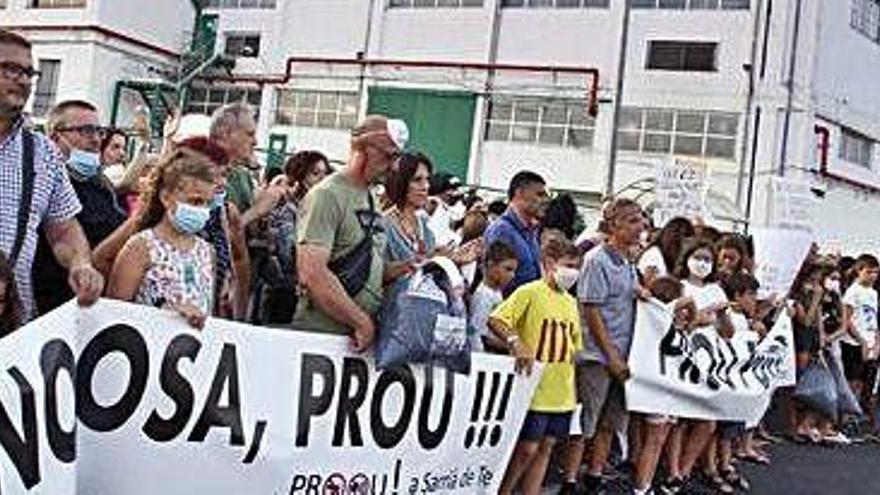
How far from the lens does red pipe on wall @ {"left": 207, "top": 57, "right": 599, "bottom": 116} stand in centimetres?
2923

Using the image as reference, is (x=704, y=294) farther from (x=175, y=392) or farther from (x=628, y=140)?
(x=628, y=140)

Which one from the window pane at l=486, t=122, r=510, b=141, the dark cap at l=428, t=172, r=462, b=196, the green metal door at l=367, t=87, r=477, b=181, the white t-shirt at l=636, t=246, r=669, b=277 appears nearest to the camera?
the white t-shirt at l=636, t=246, r=669, b=277

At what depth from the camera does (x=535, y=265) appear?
602 centimetres

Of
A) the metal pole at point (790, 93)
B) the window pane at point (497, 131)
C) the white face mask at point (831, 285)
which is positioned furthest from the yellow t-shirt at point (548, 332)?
the window pane at point (497, 131)

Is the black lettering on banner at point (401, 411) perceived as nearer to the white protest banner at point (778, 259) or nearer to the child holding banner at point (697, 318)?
the child holding banner at point (697, 318)

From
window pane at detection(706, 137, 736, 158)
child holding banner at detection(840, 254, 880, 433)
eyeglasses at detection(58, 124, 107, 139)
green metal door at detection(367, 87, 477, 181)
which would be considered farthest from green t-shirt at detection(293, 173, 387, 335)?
green metal door at detection(367, 87, 477, 181)

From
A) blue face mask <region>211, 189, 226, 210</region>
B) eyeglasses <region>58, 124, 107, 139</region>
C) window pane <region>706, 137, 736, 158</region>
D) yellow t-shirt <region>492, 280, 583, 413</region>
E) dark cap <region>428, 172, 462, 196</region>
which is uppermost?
window pane <region>706, 137, 736, 158</region>

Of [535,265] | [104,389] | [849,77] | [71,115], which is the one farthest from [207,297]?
[849,77]

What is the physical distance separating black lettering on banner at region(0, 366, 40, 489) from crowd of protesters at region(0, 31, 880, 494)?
0.27 metres

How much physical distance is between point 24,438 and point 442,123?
28.6m

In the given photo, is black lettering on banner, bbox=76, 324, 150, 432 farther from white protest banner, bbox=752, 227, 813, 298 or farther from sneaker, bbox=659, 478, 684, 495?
white protest banner, bbox=752, 227, 813, 298

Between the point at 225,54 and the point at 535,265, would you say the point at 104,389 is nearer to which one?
the point at 535,265

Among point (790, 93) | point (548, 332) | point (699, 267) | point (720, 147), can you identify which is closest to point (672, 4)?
point (790, 93)

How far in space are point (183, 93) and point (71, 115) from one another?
104 feet
